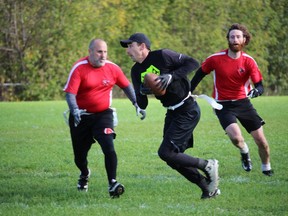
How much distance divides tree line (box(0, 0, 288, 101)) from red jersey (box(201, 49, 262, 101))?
2317 centimetres

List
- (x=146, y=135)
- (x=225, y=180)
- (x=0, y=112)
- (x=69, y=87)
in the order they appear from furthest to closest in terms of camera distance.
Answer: (x=0, y=112)
(x=146, y=135)
(x=225, y=180)
(x=69, y=87)

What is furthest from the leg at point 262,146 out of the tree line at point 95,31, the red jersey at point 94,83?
the tree line at point 95,31

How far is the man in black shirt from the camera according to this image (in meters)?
7.97

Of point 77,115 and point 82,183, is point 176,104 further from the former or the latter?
point 82,183

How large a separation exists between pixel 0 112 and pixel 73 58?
11231 mm

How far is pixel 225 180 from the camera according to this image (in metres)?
9.37

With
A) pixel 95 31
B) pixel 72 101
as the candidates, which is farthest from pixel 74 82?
pixel 95 31

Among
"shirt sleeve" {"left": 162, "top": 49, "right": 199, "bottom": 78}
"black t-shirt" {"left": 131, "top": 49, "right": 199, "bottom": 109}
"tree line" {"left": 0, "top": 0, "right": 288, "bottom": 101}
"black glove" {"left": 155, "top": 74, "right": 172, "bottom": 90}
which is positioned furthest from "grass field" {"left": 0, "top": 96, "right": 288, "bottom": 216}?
"tree line" {"left": 0, "top": 0, "right": 288, "bottom": 101}

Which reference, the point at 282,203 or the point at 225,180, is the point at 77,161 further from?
the point at 282,203

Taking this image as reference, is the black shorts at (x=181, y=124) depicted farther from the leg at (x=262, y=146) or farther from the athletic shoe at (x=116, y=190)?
the leg at (x=262, y=146)

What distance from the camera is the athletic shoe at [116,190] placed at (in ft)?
26.8

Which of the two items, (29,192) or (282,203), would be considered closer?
(282,203)

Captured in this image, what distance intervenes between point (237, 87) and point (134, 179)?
1937mm

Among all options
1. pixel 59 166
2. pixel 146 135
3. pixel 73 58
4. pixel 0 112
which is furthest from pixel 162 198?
pixel 73 58
